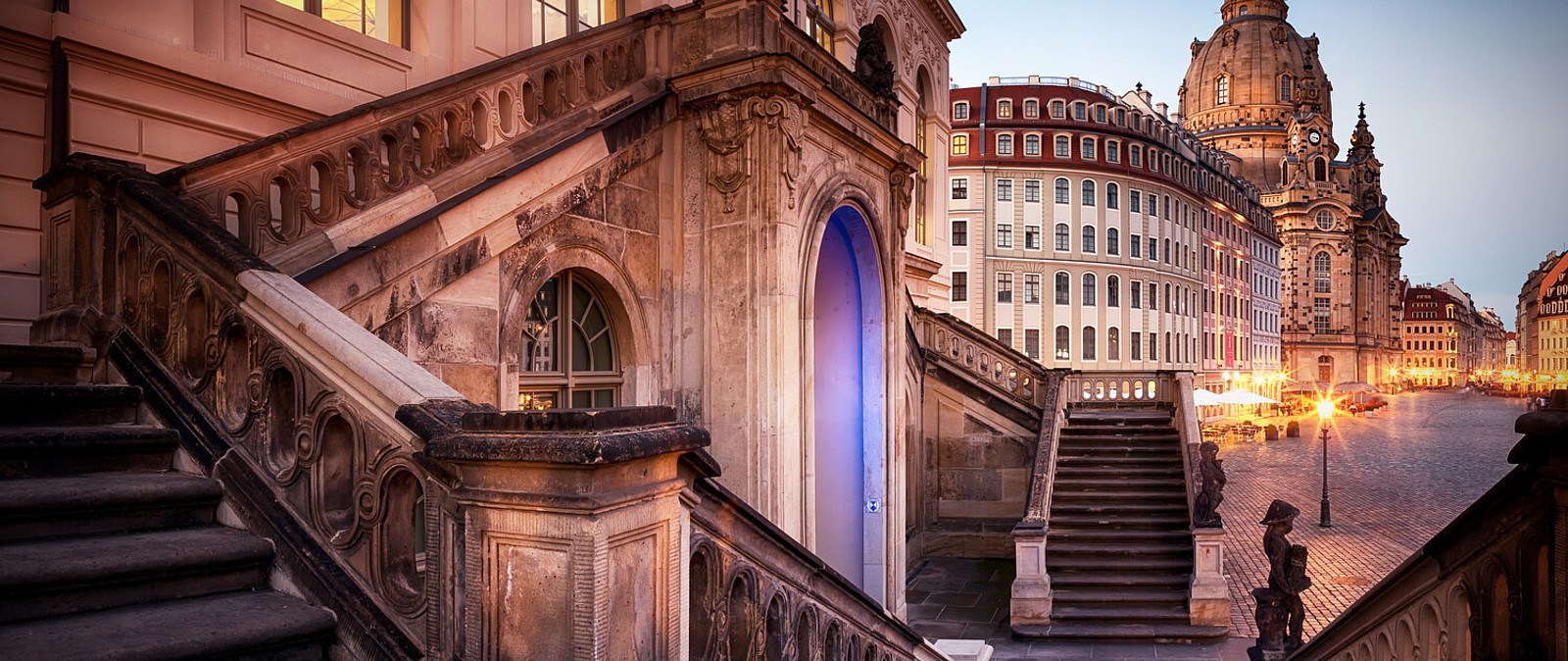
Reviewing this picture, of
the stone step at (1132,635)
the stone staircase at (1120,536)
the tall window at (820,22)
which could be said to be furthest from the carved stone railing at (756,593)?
the tall window at (820,22)

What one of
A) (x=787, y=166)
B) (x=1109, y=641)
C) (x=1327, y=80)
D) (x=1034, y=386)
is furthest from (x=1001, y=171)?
(x=1327, y=80)

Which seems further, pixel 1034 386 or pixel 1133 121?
pixel 1133 121

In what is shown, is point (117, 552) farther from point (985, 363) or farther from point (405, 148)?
point (985, 363)

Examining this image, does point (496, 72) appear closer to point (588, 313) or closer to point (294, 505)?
point (588, 313)

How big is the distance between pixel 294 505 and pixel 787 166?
228 inches

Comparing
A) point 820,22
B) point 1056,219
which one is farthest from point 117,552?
point 1056,219

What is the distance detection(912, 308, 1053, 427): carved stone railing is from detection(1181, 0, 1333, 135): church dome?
340 feet

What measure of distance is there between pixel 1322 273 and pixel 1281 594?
349ft

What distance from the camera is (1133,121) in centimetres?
5941

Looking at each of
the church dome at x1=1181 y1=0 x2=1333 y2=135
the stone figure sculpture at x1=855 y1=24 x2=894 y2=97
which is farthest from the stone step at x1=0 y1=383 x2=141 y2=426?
the church dome at x1=1181 y1=0 x2=1333 y2=135

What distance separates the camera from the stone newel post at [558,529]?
2512 millimetres

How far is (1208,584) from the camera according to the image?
1438cm

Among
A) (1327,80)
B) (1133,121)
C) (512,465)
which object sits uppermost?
(1327,80)

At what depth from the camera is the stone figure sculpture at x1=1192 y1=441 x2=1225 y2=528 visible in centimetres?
1491
